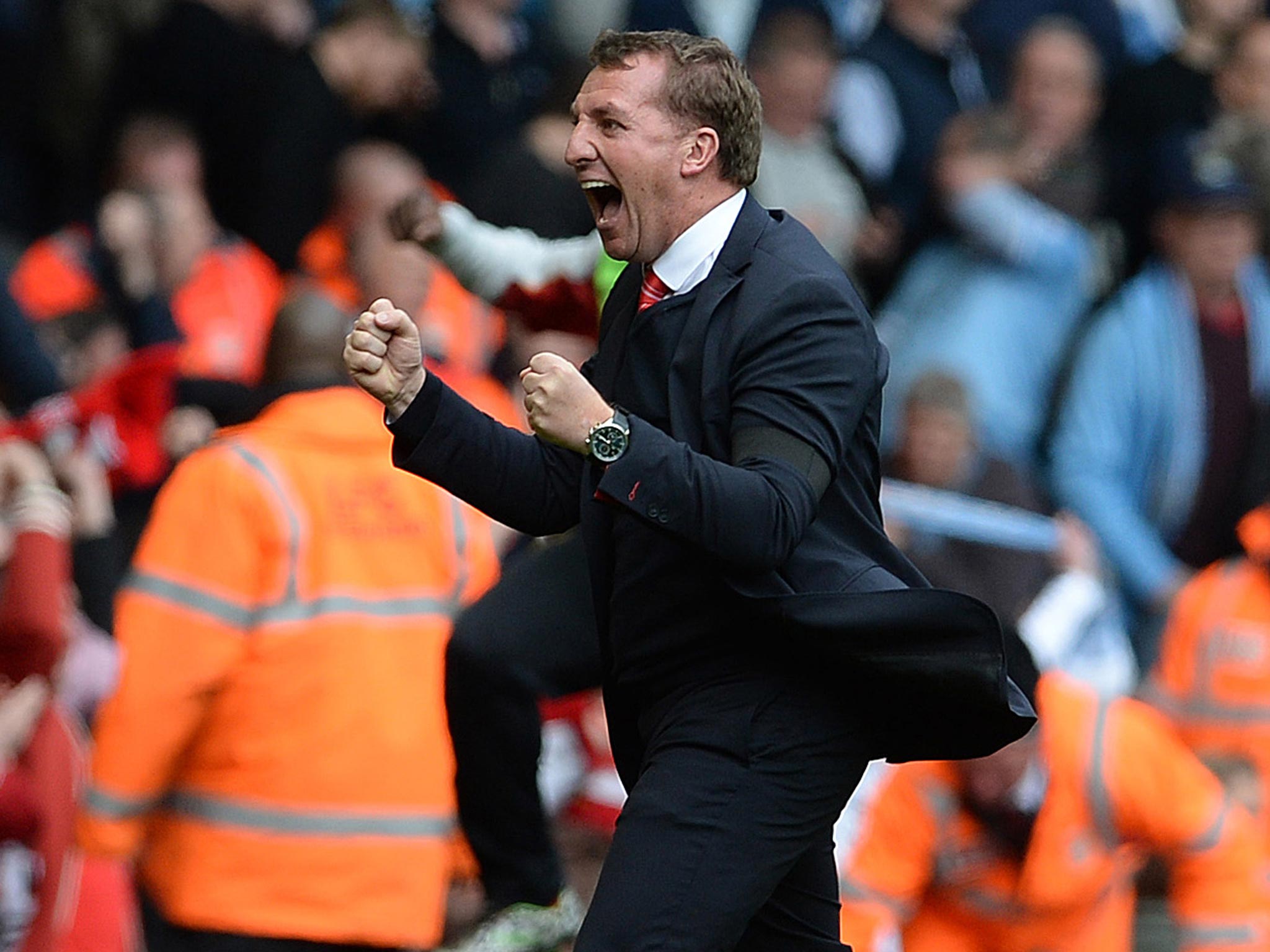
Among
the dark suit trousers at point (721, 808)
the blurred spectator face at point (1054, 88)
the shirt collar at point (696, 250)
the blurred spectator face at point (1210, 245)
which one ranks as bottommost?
the blurred spectator face at point (1210, 245)

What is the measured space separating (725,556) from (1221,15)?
699 cm

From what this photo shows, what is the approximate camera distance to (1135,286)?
8.55 meters

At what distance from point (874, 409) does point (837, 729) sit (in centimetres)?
50

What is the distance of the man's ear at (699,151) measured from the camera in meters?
3.66

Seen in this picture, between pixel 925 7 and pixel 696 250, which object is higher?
pixel 696 250

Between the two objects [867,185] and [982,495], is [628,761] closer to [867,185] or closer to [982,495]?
[982,495]

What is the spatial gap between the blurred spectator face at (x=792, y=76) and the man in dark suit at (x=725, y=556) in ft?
15.3

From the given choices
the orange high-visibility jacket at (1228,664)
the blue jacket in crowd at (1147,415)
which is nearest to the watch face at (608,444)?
the orange high-visibility jacket at (1228,664)

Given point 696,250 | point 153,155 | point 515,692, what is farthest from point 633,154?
point 153,155

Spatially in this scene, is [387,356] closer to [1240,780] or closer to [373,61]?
[1240,780]

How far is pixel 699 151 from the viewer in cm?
367

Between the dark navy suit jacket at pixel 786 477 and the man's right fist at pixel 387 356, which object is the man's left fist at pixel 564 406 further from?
the man's right fist at pixel 387 356

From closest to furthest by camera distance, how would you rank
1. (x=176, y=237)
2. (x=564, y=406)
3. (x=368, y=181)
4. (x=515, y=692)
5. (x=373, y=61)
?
(x=564, y=406), (x=515, y=692), (x=176, y=237), (x=368, y=181), (x=373, y=61)

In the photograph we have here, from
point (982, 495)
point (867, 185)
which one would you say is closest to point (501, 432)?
point (982, 495)
